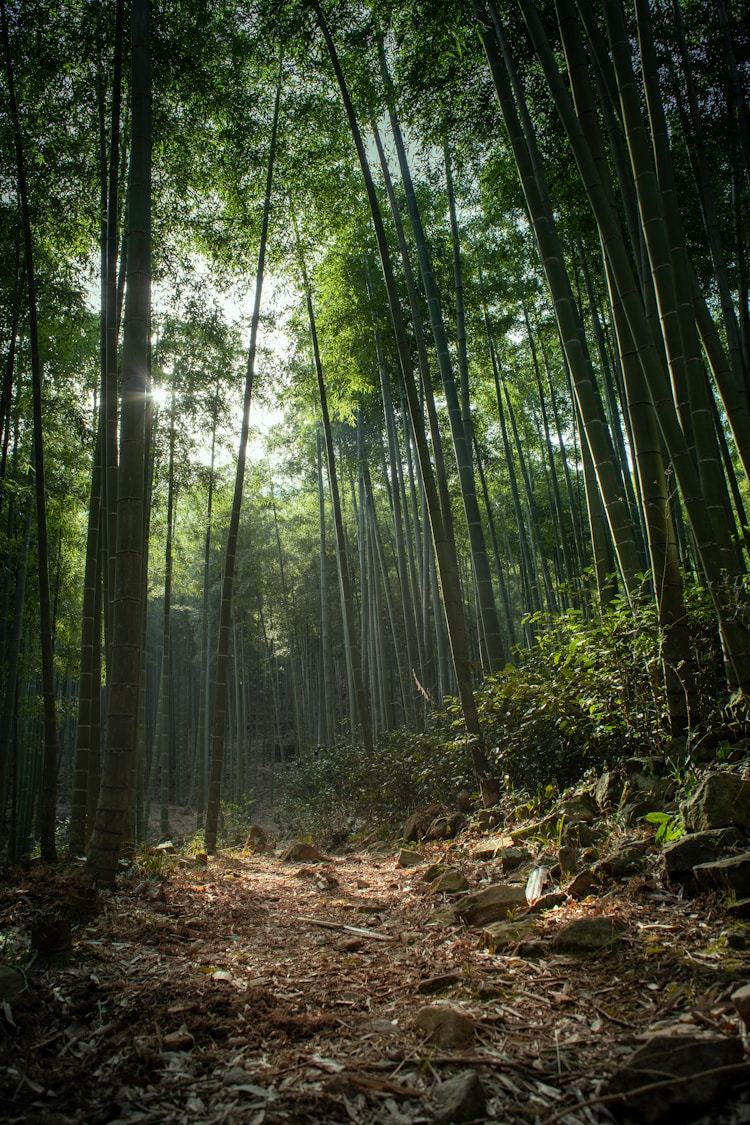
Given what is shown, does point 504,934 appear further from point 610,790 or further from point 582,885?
point 610,790

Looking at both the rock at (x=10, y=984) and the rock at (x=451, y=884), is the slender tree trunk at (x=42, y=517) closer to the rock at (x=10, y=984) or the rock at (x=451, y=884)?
the rock at (x=10, y=984)

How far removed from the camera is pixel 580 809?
2547 mm

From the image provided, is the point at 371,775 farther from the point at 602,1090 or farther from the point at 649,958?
the point at 602,1090

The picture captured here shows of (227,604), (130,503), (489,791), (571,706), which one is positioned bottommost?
(489,791)

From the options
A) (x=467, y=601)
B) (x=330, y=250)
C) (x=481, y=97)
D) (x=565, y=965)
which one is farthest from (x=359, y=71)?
(x=467, y=601)

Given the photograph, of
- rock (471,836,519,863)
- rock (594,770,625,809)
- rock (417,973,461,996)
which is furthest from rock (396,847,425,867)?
rock (417,973,461,996)

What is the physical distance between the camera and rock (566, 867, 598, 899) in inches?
78.0

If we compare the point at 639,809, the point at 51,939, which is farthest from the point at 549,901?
the point at 51,939

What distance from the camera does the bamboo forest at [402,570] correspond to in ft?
4.18

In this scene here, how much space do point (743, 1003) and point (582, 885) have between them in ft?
2.99

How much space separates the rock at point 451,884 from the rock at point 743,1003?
158 centimetres

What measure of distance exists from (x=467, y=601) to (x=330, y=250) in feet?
35.8

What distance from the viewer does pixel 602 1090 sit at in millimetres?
997

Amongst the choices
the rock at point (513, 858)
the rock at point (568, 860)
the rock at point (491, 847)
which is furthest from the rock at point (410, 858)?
the rock at point (568, 860)
